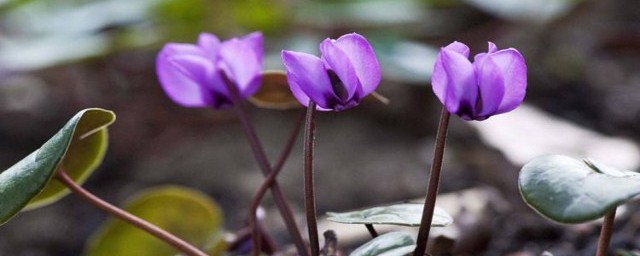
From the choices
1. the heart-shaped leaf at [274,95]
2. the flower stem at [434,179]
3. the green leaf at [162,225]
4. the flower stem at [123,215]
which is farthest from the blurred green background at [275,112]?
the flower stem at [434,179]

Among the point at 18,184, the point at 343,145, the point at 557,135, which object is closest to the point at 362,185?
the point at 343,145

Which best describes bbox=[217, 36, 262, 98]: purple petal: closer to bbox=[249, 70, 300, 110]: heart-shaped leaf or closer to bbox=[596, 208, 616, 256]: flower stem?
bbox=[249, 70, 300, 110]: heart-shaped leaf

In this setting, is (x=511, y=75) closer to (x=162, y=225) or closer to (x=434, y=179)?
(x=434, y=179)

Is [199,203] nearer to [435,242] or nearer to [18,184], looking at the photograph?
[435,242]

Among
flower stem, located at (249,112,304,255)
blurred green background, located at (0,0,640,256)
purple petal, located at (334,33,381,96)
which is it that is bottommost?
blurred green background, located at (0,0,640,256)

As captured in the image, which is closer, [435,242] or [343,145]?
[435,242]

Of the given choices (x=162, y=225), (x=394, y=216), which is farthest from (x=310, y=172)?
(x=162, y=225)

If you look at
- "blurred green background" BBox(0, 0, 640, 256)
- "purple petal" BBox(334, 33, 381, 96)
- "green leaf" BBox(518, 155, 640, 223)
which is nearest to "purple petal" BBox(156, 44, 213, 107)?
"purple petal" BBox(334, 33, 381, 96)
